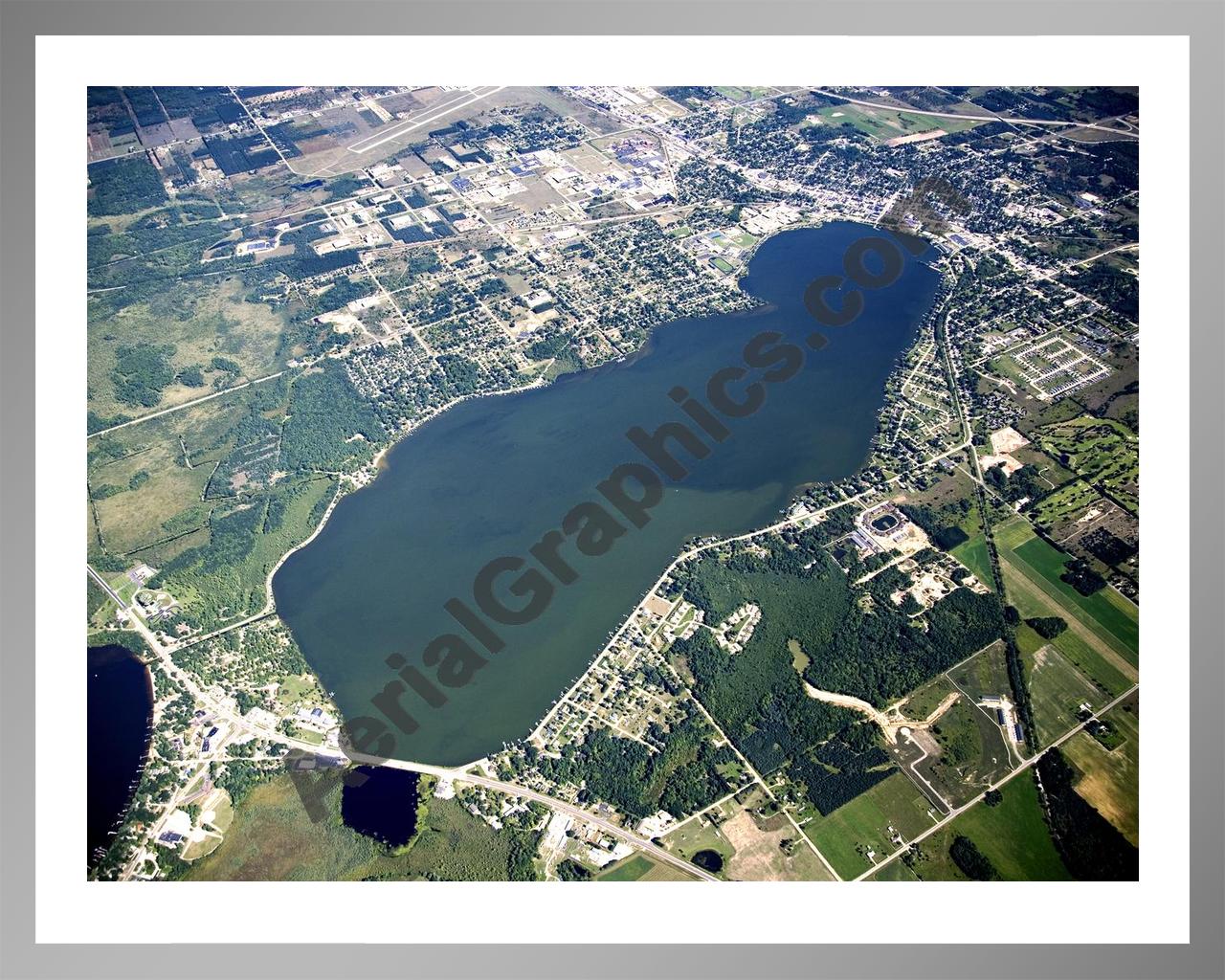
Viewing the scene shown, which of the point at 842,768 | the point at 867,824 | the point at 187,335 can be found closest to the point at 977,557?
the point at 842,768

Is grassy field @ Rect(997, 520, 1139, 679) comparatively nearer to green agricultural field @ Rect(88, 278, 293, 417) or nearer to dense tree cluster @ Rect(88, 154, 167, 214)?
green agricultural field @ Rect(88, 278, 293, 417)

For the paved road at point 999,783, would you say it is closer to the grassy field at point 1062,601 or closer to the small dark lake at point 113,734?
the grassy field at point 1062,601

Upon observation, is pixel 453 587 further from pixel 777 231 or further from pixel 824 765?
pixel 777 231

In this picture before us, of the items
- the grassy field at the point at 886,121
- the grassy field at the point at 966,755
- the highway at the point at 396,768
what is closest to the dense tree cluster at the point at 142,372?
the highway at the point at 396,768

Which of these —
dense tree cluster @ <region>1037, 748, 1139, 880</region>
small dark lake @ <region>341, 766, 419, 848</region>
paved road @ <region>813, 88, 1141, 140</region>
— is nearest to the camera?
dense tree cluster @ <region>1037, 748, 1139, 880</region>

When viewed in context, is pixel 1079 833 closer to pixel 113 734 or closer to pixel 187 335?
pixel 113 734

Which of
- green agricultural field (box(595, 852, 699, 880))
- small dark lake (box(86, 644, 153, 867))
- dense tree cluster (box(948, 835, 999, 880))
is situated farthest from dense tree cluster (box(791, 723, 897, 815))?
small dark lake (box(86, 644, 153, 867))
